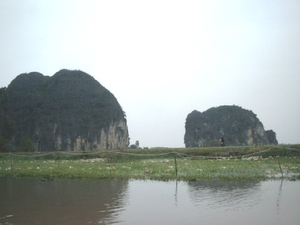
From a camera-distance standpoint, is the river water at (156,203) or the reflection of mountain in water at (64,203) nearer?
the river water at (156,203)

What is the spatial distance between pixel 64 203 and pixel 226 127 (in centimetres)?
6961

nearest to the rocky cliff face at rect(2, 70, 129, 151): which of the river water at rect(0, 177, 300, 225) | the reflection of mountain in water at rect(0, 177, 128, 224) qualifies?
the reflection of mountain in water at rect(0, 177, 128, 224)

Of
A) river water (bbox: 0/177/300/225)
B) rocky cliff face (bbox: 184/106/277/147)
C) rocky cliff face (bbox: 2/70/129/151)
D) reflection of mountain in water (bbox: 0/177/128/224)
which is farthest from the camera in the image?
rocky cliff face (bbox: 184/106/277/147)

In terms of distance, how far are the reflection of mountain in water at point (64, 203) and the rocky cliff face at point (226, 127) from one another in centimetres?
6225

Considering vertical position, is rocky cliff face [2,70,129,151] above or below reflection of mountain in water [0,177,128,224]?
above

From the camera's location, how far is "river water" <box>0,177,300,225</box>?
17.3 ft

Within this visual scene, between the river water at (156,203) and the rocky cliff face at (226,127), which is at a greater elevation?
the rocky cliff face at (226,127)

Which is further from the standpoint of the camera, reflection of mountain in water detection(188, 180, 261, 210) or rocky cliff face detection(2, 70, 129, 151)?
rocky cliff face detection(2, 70, 129, 151)

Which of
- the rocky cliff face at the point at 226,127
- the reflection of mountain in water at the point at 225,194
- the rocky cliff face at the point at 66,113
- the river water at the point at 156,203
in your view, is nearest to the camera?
the river water at the point at 156,203

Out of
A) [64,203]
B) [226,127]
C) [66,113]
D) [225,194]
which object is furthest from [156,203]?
[226,127]

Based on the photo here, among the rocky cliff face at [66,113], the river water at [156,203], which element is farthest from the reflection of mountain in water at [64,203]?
the rocky cliff face at [66,113]

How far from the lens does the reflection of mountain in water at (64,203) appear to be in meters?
5.46

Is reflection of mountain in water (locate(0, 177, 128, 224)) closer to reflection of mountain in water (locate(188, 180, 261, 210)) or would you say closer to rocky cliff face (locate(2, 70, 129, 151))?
reflection of mountain in water (locate(188, 180, 261, 210))

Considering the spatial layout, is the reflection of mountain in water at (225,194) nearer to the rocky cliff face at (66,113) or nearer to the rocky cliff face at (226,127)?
the rocky cliff face at (66,113)
